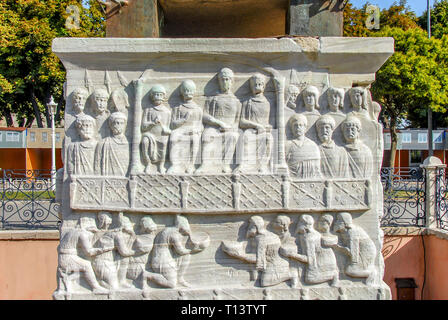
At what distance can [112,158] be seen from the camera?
365cm

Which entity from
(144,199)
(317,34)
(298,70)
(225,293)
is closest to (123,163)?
(144,199)

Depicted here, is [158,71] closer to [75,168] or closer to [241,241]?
[75,168]

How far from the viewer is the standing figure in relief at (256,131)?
12.0 feet

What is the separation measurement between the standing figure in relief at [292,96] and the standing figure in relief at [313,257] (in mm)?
1099

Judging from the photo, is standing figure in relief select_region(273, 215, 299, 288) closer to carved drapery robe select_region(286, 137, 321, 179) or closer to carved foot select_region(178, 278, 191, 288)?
carved drapery robe select_region(286, 137, 321, 179)

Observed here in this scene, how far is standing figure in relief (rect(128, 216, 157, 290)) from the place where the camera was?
3609 mm

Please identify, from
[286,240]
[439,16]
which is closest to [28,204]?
[286,240]

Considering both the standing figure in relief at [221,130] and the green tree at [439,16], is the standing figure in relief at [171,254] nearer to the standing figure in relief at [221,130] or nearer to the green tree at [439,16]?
the standing figure in relief at [221,130]

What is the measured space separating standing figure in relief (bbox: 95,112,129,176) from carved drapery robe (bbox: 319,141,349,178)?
1951 mm

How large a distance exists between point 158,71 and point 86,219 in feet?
5.33

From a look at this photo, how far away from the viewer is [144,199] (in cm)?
362

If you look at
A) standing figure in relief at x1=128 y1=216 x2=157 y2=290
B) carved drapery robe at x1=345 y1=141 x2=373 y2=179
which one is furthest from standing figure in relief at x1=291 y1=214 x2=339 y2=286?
standing figure in relief at x1=128 y1=216 x2=157 y2=290

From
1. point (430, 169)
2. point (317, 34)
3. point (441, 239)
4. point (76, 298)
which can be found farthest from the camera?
point (430, 169)

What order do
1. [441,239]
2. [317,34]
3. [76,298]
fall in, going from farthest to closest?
[441,239] → [317,34] → [76,298]
